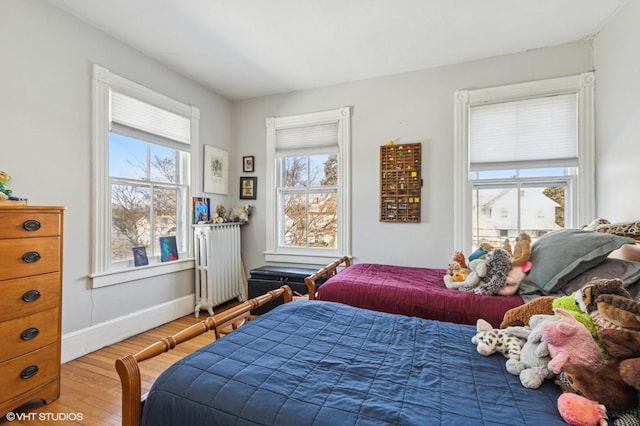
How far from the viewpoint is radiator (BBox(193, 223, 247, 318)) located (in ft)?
10.8

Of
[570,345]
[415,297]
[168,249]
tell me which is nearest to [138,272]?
[168,249]

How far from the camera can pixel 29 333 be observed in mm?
1671

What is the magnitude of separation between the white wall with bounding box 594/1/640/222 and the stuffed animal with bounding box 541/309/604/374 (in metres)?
1.71

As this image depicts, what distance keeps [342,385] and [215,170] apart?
3.23 meters

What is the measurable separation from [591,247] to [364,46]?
2.27 meters

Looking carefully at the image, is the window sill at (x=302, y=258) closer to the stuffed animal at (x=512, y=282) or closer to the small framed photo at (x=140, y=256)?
the small framed photo at (x=140, y=256)

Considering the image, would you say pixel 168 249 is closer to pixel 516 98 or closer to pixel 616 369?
pixel 616 369

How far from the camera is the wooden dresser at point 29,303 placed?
157 centimetres

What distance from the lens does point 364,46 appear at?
8.73ft

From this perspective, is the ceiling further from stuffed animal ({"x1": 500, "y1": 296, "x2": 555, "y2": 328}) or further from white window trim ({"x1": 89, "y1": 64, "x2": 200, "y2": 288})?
stuffed animal ({"x1": 500, "y1": 296, "x2": 555, "y2": 328})

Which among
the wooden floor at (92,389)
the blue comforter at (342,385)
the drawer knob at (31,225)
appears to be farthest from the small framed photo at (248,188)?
the blue comforter at (342,385)

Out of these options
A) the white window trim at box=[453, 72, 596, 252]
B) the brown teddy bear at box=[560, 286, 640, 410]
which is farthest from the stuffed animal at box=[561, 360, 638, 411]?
the white window trim at box=[453, 72, 596, 252]

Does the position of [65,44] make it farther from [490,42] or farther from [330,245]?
[490,42]

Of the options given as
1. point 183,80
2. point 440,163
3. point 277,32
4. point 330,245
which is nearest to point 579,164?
point 440,163
